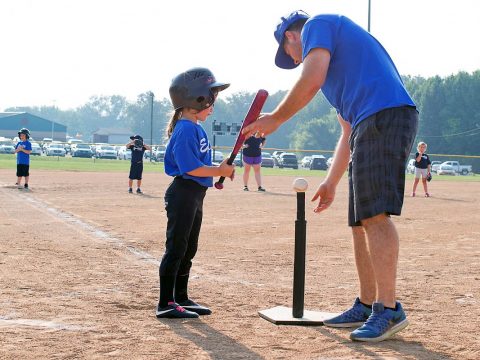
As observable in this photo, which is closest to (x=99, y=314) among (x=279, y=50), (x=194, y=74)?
(x=194, y=74)

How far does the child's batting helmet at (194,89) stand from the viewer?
Result: 514cm

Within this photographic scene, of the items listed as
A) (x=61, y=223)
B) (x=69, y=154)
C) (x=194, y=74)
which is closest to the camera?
(x=194, y=74)

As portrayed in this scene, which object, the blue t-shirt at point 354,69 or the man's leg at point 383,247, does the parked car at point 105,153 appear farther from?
the man's leg at point 383,247

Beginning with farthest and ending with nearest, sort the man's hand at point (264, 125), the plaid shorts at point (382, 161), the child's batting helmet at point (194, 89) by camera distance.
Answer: the child's batting helmet at point (194, 89), the man's hand at point (264, 125), the plaid shorts at point (382, 161)

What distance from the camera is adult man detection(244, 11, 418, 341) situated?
14.5 feet

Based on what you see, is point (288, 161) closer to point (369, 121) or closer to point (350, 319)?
point (350, 319)

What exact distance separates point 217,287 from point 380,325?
80.2 inches

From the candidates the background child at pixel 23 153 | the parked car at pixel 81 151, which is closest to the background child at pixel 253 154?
the background child at pixel 23 153

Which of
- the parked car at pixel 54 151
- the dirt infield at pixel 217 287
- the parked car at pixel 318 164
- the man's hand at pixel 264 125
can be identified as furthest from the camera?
the parked car at pixel 54 151

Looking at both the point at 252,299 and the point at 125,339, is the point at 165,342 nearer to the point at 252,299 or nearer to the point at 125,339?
the point at 125,339

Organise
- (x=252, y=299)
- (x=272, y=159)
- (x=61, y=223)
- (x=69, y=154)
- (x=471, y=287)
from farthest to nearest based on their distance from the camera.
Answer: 1. (x=69, y=154)
2. (x=272, y=159)
3. (x=61, y=223)
4. (x=471, y=287)
5. (x=252, y=299)

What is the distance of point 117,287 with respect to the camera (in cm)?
609

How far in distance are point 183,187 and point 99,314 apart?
938 mm

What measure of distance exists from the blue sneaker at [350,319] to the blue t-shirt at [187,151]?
1.16 m
